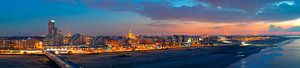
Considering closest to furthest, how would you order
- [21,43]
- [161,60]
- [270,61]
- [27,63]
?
[270,61]
[161,60]
[27,63]
[21,43]

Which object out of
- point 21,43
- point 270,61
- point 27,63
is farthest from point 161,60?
point 21,43

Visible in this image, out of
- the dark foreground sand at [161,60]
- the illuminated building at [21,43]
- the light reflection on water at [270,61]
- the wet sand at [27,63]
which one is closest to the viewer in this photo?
the light reflection on water at [270,61]

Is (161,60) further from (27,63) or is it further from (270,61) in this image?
(27,63)

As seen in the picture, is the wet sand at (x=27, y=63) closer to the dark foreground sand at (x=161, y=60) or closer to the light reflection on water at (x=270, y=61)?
the dark foreground sand at (x=161, y=60)

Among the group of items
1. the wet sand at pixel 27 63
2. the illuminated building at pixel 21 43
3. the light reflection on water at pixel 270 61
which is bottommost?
the light reflection on water at pixel 270 61

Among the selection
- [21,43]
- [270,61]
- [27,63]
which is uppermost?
[21,43]

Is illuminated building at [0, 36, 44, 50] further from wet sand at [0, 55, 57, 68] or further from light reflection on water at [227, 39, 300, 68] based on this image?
light reflection on water at [227, 39, 300, 68]

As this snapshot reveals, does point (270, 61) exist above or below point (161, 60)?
below

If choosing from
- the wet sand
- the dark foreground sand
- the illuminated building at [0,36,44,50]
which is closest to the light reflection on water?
the dark foreground sand

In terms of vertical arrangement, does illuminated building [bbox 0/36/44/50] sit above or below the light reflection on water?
above

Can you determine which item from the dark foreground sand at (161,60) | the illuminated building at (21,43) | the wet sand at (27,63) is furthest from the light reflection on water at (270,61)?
the illuminated building at (21,43)

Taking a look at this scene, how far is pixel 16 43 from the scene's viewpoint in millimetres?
151875

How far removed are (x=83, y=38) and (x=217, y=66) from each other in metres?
148

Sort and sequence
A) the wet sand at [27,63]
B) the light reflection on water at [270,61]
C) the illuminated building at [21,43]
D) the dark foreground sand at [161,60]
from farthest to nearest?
1. the illuminated building at [21,43]
2. the wet sand at [27,63]
3. the dark foreground sand at [161,60]
4. the light reflection on water at [270,61]
